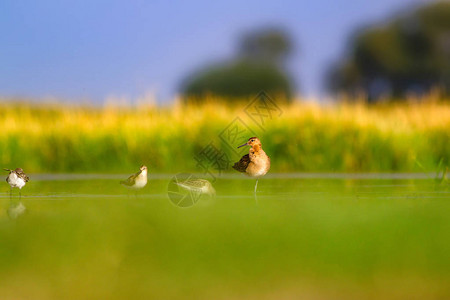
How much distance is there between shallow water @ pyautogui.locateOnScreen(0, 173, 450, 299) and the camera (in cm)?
370

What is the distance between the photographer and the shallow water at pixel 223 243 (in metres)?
3.70

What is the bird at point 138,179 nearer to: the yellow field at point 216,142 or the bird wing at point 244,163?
the bird wing at point 244,163

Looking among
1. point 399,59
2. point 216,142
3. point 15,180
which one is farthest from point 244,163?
point 399,59

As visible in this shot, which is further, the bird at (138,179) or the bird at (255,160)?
the bird at (138,179)

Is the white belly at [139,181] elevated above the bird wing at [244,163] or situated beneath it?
situated beneath

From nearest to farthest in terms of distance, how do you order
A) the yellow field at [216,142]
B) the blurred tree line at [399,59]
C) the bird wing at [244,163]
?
1. the bird wing at [244,163]
2. the yellow field at [216,142]
3. the blurred tree line at [399,59]

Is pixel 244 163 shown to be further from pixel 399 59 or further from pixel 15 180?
pixel 399 59

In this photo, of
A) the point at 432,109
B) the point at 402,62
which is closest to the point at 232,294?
the point at 432,109

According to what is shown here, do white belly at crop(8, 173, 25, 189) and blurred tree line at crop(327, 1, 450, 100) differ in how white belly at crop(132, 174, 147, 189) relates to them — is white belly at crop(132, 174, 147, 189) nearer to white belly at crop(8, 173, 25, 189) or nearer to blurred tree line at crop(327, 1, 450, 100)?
white belly at crop(8, 173, 25, 189)

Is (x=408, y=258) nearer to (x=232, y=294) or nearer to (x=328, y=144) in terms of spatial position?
(x=232, y=294)

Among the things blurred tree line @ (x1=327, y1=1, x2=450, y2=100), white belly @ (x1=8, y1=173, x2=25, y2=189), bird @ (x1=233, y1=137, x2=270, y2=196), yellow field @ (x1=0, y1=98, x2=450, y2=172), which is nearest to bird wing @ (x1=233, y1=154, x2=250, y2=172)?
bird @ (x1=233, y1=137, x2=270, y2=196)

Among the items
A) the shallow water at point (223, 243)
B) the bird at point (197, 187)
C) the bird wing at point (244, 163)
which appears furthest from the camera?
the bird wing at point (244, 163)

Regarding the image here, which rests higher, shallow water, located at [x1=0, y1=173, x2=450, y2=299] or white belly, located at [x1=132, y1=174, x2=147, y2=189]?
white belly, located at [x1=132, y1=174, x2=147, y2=189]

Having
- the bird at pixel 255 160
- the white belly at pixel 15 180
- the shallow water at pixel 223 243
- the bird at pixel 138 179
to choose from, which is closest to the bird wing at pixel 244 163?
the bird at pixel 255 160
